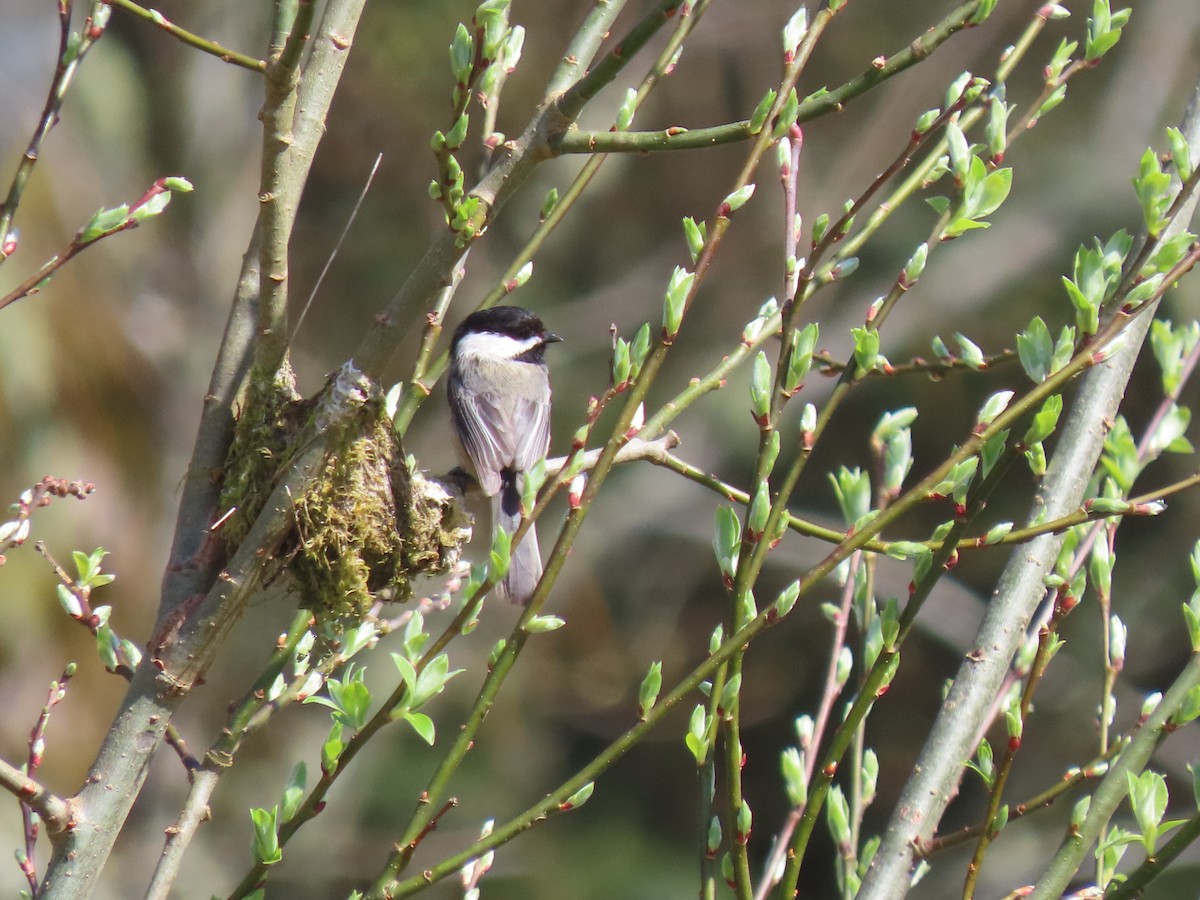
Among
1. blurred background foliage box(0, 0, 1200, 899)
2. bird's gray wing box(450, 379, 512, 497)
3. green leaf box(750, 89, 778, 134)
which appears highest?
blurred background foliage box(0, 0, 1200, 899)

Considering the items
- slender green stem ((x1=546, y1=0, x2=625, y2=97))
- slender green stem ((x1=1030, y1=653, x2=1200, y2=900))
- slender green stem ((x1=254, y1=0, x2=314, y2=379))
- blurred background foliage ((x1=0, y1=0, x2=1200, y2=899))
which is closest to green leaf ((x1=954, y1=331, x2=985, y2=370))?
slender green stem ((x1=1030, y1=653, x2=1200, y2=900))

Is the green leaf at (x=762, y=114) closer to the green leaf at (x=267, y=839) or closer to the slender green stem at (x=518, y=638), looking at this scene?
the slender green stem at (x=518, y=638)

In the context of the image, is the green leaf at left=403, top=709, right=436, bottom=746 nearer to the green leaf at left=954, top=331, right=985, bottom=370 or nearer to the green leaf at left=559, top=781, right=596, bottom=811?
the green leaf at left=559, top=781, right=596, bottom=811

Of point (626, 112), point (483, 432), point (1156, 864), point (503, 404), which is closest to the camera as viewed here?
point (1156, 864)

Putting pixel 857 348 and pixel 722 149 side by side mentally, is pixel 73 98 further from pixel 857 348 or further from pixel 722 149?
pixel 857 348

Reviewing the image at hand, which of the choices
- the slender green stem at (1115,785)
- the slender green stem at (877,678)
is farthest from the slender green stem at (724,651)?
the slender green stem at (1115,785)

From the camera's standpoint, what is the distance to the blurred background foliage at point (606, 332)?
7863 mm

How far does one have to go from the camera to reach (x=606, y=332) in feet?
28.6

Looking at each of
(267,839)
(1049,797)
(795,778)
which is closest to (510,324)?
(795,778)

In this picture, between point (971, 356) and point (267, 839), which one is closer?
point (267, 839)

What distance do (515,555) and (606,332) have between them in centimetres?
516

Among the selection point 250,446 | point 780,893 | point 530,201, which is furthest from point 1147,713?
point 530,201

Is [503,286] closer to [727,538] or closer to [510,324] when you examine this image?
[727,538]

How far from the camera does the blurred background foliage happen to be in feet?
25.8
